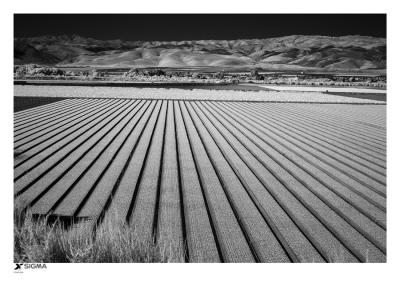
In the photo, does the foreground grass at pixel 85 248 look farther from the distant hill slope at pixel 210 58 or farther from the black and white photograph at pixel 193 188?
the distant hill slope at pixel 210 58

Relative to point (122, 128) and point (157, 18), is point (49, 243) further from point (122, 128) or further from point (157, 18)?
point (122, 128)

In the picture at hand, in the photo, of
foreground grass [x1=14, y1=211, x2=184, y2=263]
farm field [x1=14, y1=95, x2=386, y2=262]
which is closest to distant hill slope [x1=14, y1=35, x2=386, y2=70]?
farm field [x1=14, y1=95, x2=386, y2=262]
